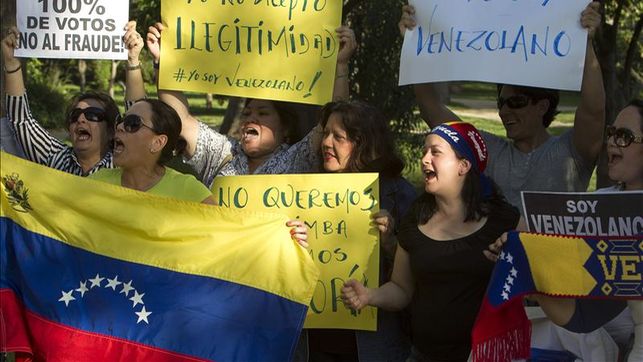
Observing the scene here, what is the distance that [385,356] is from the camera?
14.3 ft

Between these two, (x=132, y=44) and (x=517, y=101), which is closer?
(x=517, y=101)

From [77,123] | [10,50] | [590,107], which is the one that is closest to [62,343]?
[77,123]

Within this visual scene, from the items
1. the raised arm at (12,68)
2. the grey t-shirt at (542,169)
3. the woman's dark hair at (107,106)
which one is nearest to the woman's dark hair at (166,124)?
the woman's dark hair at (107,106)

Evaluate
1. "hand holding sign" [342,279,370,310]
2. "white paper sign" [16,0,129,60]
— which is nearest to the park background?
"white paper sign" [16,0,129,60]

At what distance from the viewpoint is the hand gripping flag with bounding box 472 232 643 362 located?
370 cm

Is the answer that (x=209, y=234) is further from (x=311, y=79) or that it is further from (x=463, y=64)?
(x=463, y=64)

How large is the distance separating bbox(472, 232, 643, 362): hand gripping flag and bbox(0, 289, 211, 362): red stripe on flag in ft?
3.76

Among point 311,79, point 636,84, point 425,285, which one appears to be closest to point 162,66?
point 311,79

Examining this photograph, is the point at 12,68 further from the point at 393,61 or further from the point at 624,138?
the point at 393,61

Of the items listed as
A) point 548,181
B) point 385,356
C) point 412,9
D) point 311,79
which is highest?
point 412,9

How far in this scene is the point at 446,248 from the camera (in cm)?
404

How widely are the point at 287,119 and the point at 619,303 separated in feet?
6.04

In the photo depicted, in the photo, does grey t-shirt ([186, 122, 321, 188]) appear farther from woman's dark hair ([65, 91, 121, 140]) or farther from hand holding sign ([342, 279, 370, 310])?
hand holding sign ([342, 279, 370, 310])

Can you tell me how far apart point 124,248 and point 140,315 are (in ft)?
0.91
